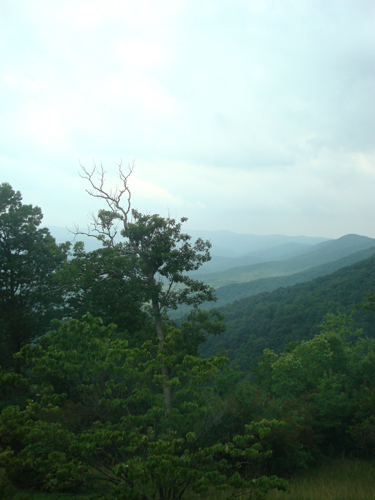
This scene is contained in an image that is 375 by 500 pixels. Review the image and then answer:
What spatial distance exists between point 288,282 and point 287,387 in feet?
562

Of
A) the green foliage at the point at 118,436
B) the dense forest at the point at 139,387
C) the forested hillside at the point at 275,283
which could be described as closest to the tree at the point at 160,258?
the dense forest at the point at 139,387

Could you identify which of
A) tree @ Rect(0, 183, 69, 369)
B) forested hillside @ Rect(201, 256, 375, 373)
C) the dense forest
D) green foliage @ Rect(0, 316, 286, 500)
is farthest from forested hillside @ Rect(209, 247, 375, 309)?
green foliage @ Rect(0, 316, 286, 500)

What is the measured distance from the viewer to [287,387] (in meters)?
23.0

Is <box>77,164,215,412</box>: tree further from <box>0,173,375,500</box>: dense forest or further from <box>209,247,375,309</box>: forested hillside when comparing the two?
<box>209,247,375,309</box>: forested hillside

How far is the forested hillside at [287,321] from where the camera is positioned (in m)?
64.6

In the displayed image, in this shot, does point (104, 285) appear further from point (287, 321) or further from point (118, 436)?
point (287, 321)

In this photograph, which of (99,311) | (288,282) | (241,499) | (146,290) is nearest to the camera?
(241,499)

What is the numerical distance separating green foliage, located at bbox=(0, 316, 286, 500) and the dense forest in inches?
1.3

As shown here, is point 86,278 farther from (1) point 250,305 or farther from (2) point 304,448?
(1) point 250,305

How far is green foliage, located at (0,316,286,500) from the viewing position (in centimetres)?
470

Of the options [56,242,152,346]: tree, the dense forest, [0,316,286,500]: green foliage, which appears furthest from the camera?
[56,242,152,346]: tree

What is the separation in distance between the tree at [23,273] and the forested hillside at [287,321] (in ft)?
150

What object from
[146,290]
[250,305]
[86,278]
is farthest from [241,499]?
[250,305]

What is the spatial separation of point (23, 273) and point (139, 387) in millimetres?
12680
